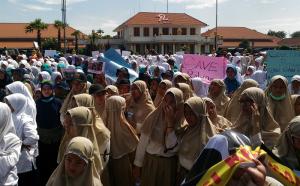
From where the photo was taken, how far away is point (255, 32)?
7962cm

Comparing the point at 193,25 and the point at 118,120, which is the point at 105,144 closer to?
the point at 118,120

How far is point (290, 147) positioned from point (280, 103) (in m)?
1.84

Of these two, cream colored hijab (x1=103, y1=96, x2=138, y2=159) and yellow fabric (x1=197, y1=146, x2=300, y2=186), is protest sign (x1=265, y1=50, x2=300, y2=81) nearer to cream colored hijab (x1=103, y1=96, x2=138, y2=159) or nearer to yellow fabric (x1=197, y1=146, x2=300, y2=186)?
cream colored hijab (x1=103, y1=96, x2=138, y2=159)

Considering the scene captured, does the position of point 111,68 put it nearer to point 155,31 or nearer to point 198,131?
point 198,131

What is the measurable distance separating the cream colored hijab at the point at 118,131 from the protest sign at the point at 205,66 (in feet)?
11.4

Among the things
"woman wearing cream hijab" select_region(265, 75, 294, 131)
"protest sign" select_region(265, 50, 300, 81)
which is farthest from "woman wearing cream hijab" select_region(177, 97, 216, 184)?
"protest sign" select_region(265, 50, 300, 81)

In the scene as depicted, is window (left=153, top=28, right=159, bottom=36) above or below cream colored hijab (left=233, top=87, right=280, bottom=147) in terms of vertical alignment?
above

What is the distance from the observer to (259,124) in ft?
12.9

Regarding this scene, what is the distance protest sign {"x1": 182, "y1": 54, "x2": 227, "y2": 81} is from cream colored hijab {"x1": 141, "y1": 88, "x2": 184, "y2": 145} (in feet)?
12.3

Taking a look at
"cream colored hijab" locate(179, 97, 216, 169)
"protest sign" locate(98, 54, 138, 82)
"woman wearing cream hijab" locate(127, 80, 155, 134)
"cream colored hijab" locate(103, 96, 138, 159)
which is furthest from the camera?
"protest sign" locate(98, 54, 138, 82)

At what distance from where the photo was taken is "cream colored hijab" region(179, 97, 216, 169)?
3.77m

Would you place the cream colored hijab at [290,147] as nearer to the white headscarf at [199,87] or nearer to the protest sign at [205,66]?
the white headscarf at [199,87]

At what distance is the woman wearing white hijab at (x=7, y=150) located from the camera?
3465mm

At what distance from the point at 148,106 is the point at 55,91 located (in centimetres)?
181
